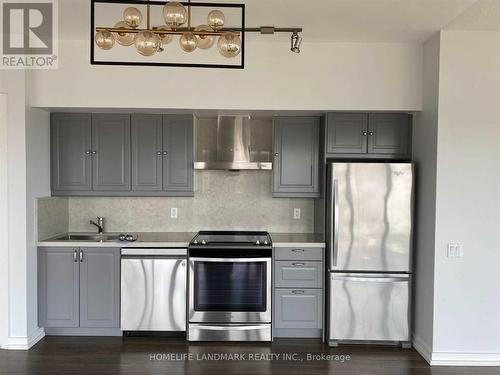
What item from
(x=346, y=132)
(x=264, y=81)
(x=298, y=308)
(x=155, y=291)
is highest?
(x=264, y=81)

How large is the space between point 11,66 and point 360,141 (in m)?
3.27

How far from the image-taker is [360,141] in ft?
12.9

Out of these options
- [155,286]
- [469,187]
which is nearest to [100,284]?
[155,286]

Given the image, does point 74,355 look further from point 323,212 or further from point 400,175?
point 400,175

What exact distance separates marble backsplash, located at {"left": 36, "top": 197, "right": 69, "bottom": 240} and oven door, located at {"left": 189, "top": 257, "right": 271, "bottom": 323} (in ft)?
4.82

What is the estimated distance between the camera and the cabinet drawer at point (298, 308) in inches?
154

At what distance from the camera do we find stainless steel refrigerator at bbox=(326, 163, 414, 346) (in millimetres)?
3715

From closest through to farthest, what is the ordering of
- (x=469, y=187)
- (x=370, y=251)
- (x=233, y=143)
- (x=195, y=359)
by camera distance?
(x=469, y=187) < (x=195, y=359) < (x=370, y=251) < (x=233, y=143)

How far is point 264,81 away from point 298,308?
2179 millimetres

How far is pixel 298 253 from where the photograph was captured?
12.9 ft

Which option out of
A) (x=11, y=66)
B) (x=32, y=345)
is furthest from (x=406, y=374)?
(x=11, y=66)

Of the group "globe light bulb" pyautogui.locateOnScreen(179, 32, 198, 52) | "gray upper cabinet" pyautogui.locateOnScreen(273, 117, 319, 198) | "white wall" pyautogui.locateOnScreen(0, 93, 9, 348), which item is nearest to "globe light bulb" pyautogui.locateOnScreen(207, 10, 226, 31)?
"globe light bulb" pyautogui.locateOnScreen(179, 32, 198, 52)

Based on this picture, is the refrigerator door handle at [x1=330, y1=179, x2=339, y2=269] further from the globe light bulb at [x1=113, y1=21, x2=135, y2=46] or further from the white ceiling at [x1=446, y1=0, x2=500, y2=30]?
the globe light bulb at [x1=113, y1=21, x2=135, y2=46]

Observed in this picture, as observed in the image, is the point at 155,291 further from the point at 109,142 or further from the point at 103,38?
the point at 103,38
